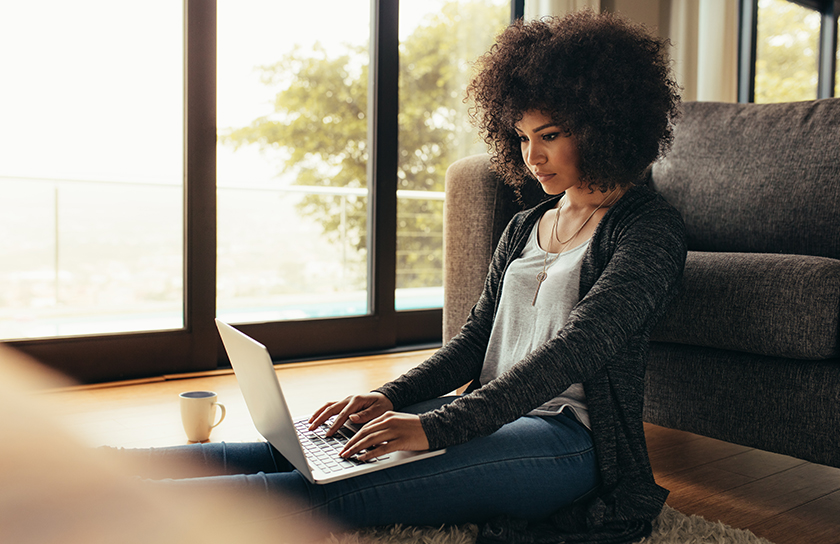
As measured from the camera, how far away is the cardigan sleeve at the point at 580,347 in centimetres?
95

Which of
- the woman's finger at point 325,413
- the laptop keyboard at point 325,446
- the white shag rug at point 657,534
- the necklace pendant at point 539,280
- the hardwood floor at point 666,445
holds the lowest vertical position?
the hardwood floor at point 666,445

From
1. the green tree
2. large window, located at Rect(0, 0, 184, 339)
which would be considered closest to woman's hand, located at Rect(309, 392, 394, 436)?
large window, located at Rect(0, 0, 184, 339)

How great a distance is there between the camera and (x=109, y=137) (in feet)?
10.5

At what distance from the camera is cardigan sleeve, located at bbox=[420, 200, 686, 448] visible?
95 centimetres

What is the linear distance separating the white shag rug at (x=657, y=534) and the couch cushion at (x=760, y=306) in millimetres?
361

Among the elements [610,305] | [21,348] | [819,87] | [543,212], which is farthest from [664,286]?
[819,87]

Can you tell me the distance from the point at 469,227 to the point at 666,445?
743mm

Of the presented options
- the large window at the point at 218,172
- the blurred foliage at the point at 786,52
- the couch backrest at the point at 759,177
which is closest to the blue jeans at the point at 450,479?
the couch backrest at the point at 759,177

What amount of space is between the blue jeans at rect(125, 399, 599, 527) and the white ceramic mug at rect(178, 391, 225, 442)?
1.77 feet

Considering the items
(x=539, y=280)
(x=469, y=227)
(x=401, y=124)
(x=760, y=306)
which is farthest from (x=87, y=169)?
(x=760, y=306)

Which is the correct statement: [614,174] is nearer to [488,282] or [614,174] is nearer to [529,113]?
[529,113]

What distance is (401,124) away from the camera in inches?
171

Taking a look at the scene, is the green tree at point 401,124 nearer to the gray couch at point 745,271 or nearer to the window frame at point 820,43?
the window frame at point 820,43

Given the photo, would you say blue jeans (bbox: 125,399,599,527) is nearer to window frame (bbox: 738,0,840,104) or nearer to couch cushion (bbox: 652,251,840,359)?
couch cushion (bbox: 652,251,840,359)
